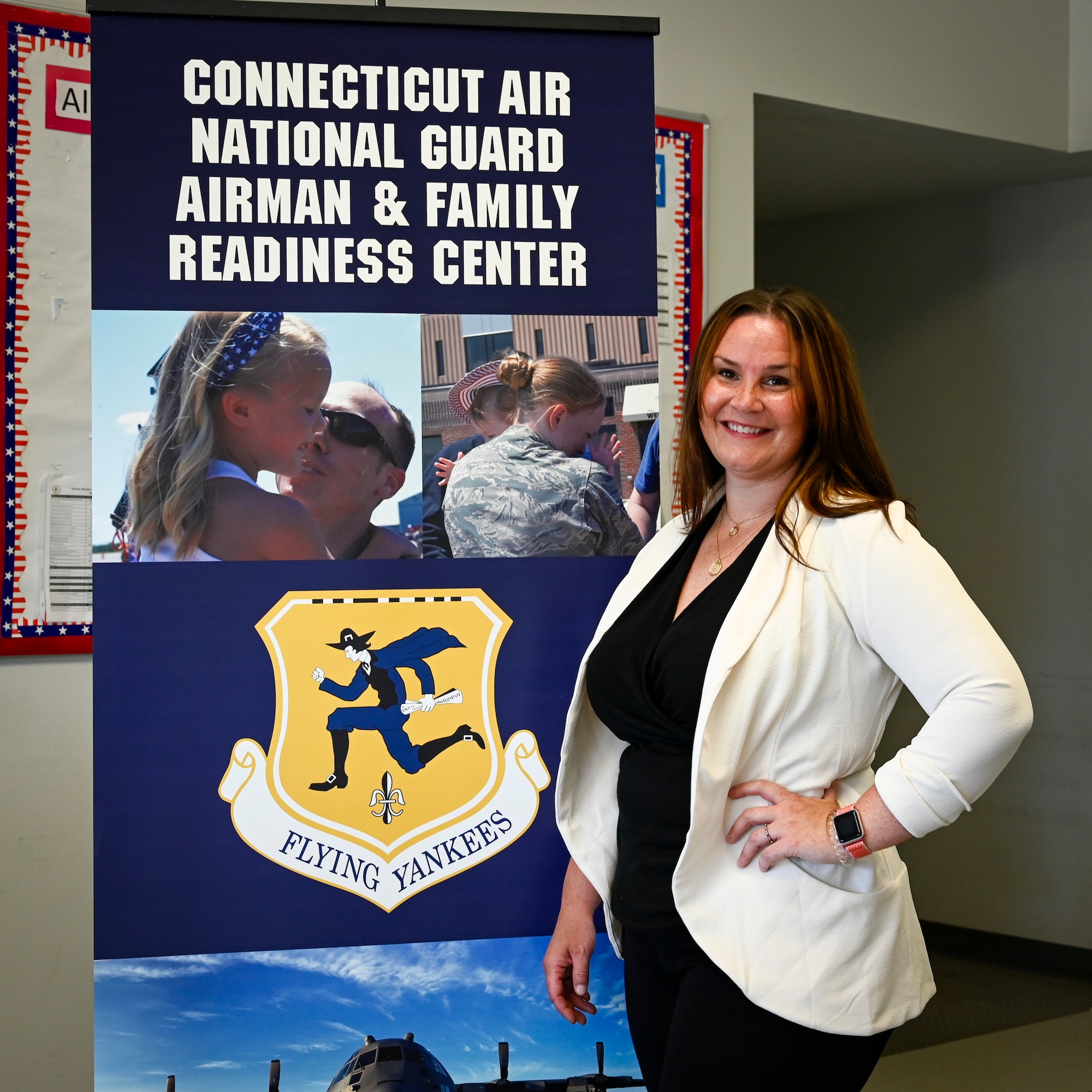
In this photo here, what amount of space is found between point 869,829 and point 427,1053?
72 centimetres

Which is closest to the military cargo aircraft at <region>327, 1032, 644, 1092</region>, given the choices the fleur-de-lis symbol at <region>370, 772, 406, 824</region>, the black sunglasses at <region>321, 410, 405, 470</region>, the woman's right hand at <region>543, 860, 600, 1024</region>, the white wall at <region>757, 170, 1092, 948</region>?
the woman's right hand at <region>543, 860, 600, 1024</region>

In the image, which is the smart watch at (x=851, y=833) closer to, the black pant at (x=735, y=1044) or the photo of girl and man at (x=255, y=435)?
the black pant at (x=735, y=1044)

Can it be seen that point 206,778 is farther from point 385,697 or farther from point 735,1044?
point 735,1044

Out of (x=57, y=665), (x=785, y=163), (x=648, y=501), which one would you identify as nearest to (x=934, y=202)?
(x=785, y=163)

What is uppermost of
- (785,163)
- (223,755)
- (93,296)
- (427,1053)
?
(785,163)

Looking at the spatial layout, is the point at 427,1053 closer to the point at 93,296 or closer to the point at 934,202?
the point at 93,296

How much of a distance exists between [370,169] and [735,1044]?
3.96 feet

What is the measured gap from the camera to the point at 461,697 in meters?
1.66

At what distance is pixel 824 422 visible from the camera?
1422mm

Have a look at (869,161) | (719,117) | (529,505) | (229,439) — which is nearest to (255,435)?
(229,439)

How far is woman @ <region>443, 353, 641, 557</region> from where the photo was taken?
5.49 feet

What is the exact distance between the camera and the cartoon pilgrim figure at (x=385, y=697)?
5.32ft

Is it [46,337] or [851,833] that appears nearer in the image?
[851,833]

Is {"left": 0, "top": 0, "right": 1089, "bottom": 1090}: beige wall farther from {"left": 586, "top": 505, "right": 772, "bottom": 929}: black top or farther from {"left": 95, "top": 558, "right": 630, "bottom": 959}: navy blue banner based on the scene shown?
{"left": 586, "top": 505, "right": 772, "bottom": 929}: black top
